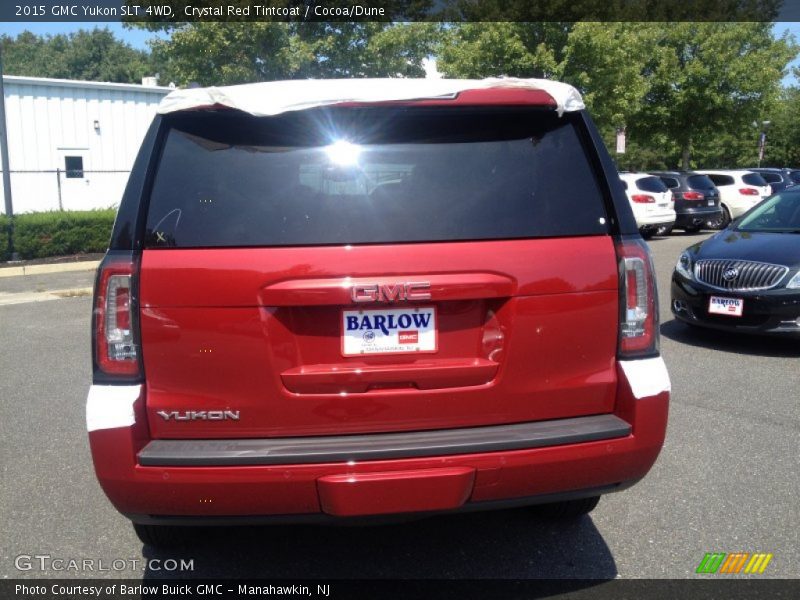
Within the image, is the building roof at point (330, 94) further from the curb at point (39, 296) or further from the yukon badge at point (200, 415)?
the curb at point (39, 296)

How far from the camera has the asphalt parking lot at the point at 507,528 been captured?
3342 mm

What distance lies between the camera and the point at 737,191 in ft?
75.1

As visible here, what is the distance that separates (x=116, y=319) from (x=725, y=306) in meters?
6.04

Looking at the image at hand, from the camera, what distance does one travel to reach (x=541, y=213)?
9.34 feet

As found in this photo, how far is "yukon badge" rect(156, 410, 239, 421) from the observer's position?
8.80 feet

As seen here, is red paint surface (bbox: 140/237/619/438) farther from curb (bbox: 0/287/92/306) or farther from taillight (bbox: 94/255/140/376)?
curb (bbox: 0/287/92/306)

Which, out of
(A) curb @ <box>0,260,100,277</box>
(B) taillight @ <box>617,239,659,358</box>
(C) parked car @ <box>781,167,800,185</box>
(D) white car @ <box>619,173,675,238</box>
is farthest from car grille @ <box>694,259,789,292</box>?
(C) parked car @ <box>781,167,800,185</box>

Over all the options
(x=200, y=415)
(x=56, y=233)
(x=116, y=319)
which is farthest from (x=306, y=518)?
(x=56, y=233)

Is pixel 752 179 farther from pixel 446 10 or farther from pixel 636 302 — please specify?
pixel 636 302

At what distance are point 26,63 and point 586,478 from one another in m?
88.0

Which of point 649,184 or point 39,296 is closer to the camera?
point 39,296

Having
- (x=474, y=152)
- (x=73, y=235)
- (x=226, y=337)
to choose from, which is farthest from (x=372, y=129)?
(x=73, y=235)

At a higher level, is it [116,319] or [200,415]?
[116,319]

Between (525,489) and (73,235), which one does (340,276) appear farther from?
(73,235)
